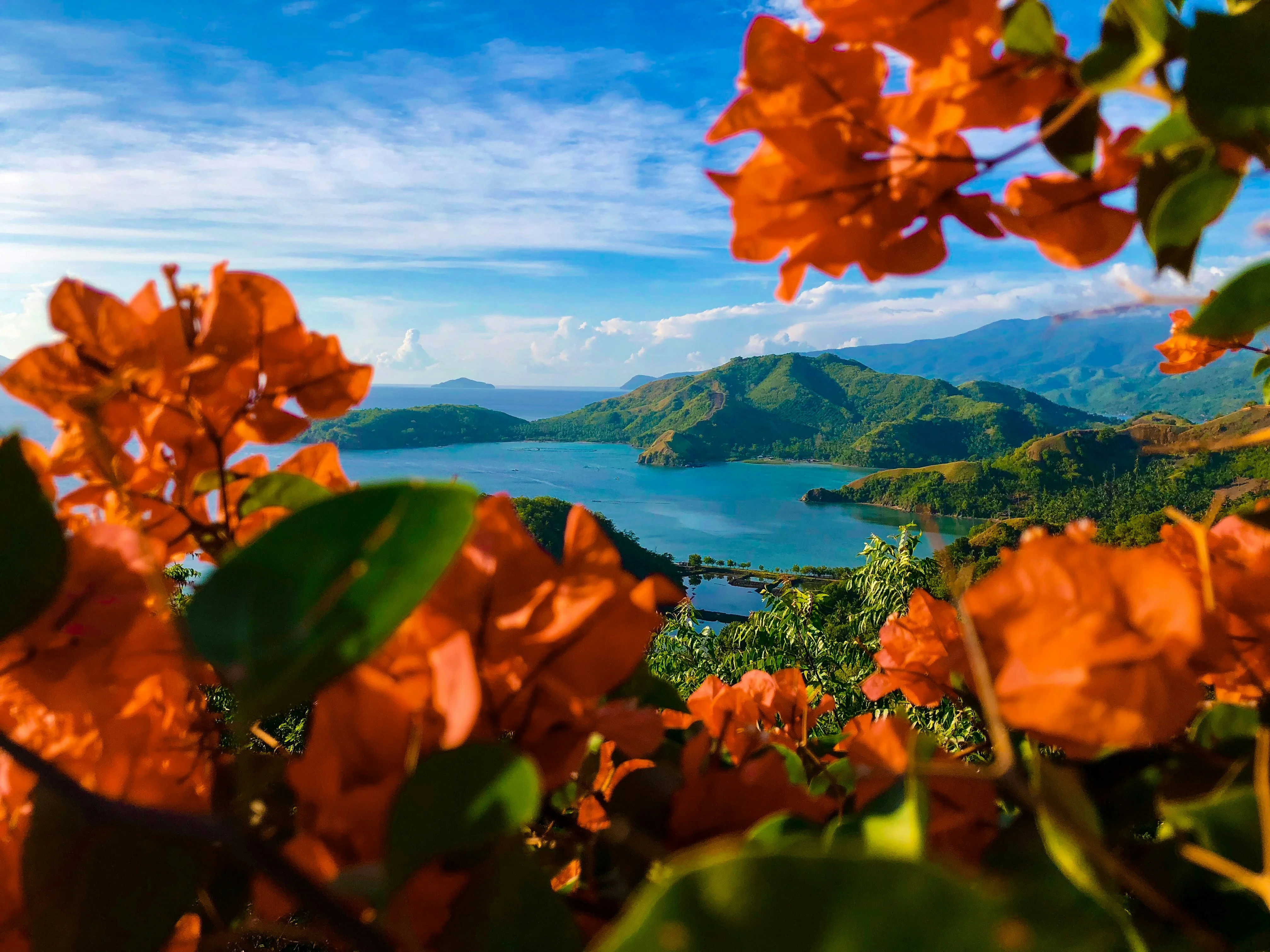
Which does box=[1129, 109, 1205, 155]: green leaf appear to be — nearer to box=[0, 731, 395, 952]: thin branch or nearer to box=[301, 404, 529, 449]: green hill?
box=[0, 731, 395, 952]: thin branch

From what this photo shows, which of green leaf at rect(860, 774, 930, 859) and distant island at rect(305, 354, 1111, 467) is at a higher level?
green leaf at rect(860, 774, 930, 859)

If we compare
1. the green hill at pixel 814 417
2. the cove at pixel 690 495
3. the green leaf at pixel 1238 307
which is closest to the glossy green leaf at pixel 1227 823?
the green leaf at pixel 1238 307

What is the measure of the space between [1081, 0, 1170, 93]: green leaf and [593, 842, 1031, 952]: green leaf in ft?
0.79

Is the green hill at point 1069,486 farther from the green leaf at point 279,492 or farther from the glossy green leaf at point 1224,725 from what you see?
the green leaf at point 279,492

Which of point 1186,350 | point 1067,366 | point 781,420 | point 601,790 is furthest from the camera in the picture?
point 1067,366

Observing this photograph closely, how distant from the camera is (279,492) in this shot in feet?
0.97

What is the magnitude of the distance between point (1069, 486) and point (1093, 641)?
1933 centimetres

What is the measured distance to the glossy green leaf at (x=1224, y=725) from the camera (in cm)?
25

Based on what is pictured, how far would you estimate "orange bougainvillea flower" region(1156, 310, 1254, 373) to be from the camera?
0.43m

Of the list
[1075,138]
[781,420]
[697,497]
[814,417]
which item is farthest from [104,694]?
[814,417]

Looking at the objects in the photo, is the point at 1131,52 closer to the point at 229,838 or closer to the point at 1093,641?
the point at 1093,641

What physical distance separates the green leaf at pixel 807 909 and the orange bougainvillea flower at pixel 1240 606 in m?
0.21

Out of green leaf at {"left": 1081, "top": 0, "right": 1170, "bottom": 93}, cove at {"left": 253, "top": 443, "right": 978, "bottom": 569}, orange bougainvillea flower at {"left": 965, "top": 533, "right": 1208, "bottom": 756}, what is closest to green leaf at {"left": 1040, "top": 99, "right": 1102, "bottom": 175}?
green leaf at {"left": 1081, "top": 0, "right": 1170, "bottom": 93}

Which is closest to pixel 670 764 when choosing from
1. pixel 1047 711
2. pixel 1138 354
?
pixel 1047 711
